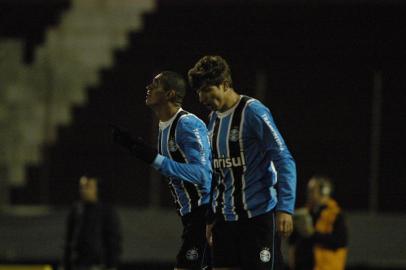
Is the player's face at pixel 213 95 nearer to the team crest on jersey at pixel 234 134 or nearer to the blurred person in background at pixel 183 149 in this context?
the team crest on jersey at pixel 234 134

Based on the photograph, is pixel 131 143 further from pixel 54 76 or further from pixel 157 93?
pixel 54 76

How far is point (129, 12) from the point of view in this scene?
45.7ft

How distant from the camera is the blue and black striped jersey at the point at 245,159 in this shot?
4906 millimetres

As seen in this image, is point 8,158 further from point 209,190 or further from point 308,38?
point 209,190

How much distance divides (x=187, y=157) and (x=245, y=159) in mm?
408

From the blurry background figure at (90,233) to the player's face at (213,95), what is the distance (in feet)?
12.6

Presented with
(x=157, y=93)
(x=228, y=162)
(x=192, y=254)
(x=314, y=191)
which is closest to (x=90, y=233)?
(x=314, y=191)

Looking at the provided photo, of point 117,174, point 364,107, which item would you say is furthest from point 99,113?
point 364,107

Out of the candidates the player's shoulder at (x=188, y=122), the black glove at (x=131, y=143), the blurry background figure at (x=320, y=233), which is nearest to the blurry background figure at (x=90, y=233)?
the blurry background figure at (x=320, y=233)

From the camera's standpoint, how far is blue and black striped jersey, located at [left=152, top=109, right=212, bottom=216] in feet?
16.8

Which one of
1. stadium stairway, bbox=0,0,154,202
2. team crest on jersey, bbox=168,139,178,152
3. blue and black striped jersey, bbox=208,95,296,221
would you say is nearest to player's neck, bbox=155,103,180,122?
team crest on jersey, bbox=168,139,178,152

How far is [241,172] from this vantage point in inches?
196

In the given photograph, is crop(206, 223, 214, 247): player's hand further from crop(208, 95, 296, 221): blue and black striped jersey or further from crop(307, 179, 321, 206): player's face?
crop(307, 179, 321, 206): player's face

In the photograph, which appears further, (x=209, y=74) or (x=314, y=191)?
(x=314, y=191)
